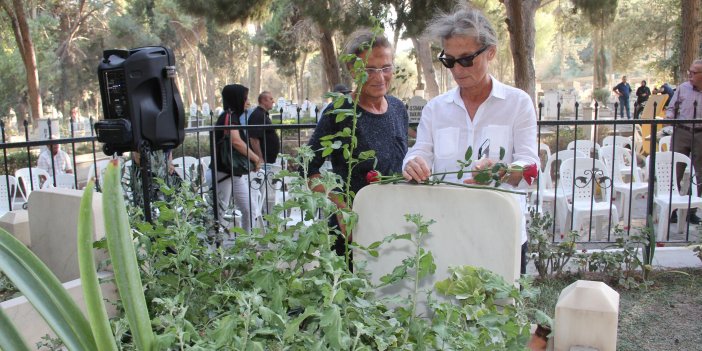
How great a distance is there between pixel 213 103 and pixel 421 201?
53887mm

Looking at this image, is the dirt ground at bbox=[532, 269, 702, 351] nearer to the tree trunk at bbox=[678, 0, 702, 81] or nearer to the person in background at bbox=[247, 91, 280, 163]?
the person in background at bbox=[247, 91, 280, 163]

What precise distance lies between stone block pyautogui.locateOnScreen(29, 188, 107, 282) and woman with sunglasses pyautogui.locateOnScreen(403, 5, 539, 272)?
1.31 metres

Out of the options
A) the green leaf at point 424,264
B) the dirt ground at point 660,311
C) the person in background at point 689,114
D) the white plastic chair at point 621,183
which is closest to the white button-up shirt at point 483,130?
the green leaf at point 424,264

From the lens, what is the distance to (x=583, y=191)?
596cm

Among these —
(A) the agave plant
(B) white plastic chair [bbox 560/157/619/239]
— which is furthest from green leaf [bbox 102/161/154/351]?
(B) white plastic chair [bbox 560/157/619/239]

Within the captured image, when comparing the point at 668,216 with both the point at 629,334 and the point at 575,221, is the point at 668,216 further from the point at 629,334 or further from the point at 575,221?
the point at 629,334

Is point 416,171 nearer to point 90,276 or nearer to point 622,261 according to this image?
point 90,276

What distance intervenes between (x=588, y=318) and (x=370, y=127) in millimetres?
1358

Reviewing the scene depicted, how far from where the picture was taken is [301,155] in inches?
63.4

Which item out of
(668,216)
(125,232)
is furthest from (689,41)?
(125,232)

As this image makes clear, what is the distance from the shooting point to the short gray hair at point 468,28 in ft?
6.73

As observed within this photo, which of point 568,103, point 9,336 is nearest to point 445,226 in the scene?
point 9,336

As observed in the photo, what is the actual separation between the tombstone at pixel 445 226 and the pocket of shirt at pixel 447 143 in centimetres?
54

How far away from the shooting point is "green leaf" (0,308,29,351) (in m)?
0.99
